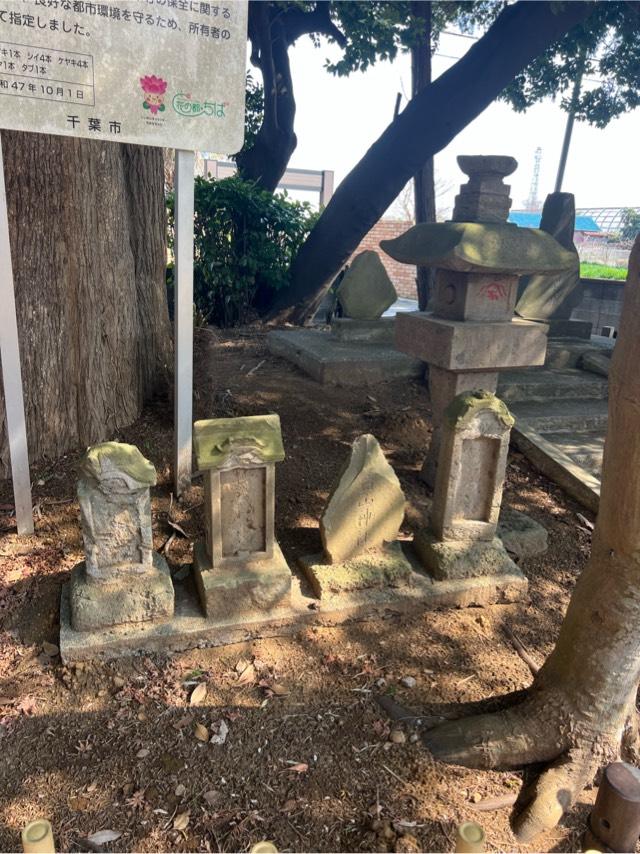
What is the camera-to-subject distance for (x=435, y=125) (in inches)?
333

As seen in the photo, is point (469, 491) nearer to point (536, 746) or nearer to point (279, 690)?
point (536, 746)

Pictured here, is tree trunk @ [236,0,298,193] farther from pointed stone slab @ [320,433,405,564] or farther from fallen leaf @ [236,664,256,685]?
fallen leaf @ [236,664,256,685]

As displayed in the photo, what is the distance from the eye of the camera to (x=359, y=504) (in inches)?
136

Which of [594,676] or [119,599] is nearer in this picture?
[594,676]

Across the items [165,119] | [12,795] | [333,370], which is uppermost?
[165,119]

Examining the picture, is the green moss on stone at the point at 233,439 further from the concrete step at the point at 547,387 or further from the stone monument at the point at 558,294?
the stone monument at the point at 558,294

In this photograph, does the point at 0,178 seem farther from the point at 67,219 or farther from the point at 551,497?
the point at 551,497

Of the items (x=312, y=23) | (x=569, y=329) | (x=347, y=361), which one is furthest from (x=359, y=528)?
(x=312, y=23)

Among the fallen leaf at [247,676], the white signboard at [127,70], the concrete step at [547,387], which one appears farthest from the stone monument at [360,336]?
the fallen leaf at [247,676]

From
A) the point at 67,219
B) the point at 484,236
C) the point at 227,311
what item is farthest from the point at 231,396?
the point at 227,311

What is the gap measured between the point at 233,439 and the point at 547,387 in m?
4.82

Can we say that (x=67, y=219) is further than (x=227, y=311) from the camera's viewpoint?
No

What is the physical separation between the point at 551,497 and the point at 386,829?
336 centimetres

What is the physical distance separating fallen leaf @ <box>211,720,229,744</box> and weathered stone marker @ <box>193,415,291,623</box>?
566 mm
